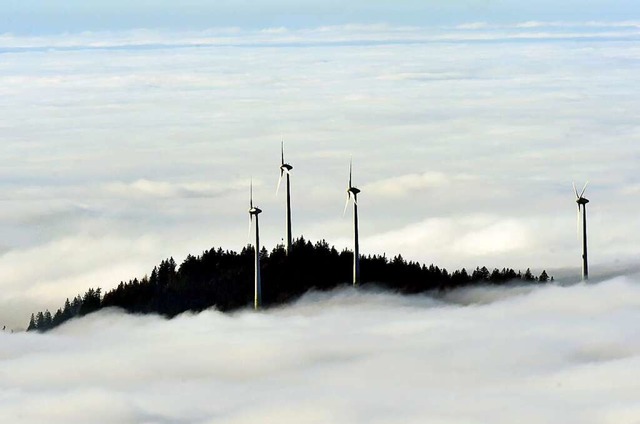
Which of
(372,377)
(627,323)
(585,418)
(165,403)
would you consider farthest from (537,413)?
(627,323)

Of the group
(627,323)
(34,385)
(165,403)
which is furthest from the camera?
(627,323)

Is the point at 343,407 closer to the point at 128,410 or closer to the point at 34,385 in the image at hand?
the point at 128,410

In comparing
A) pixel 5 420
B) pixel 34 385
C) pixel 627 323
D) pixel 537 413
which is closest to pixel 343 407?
pixel 537 413

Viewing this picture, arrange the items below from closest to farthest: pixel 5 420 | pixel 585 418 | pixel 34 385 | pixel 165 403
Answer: pixel 585 418 < pixel 5 420 < pixel 165 403 < pixel 34 385

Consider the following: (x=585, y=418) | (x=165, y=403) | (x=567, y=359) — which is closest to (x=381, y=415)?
(x=585, y=418)

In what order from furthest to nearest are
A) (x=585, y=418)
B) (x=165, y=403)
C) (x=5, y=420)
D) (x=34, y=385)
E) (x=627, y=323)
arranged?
(x=627, y=323)
(x=34, y=385)
(x=165, y=403)
(x=5, y=420)
(x=585, y=418)

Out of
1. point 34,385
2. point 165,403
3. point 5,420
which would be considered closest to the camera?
point 5,420

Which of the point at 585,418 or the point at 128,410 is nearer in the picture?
the point at 585,418

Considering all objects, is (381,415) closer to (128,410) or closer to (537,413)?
(537,413)

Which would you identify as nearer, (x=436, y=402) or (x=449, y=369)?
(x=436, y=402)
